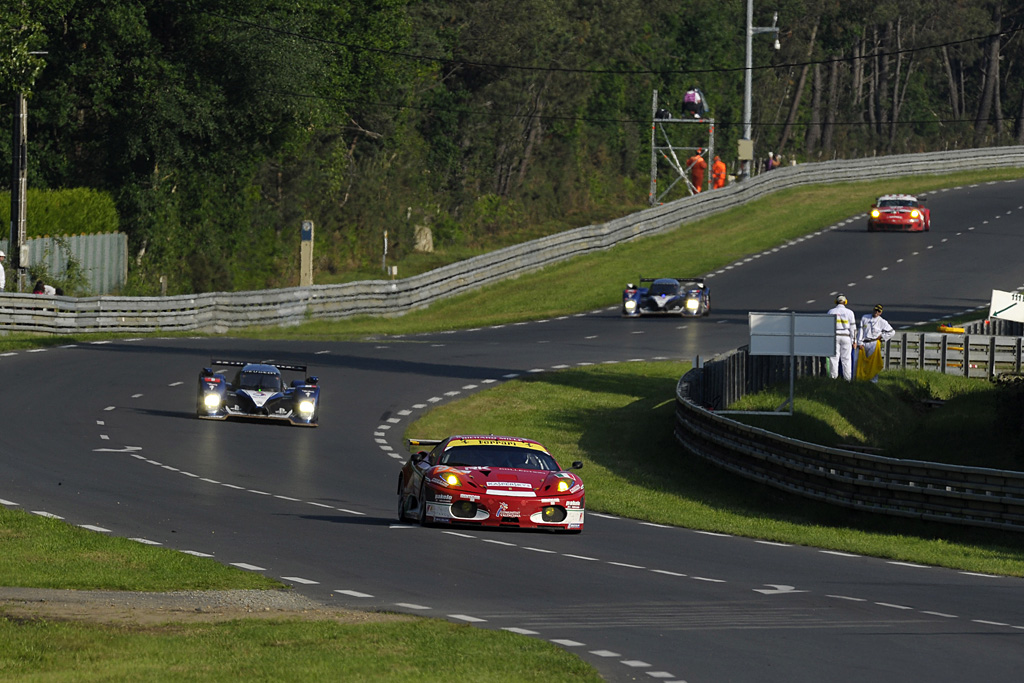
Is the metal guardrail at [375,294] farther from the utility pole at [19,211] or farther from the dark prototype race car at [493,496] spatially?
the dark prototype race car at [493,496]

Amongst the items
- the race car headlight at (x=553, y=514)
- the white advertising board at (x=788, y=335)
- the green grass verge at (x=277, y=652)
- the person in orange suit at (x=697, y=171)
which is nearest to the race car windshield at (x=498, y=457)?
the race car headlight at (x=553, y=514)

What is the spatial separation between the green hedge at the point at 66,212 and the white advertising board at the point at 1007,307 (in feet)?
101

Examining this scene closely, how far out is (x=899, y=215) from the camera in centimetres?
6762

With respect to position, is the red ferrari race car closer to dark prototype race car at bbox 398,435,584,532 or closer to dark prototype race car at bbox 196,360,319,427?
dark prototype race car at bbox 196,360,319,427

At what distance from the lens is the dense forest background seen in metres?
57.4

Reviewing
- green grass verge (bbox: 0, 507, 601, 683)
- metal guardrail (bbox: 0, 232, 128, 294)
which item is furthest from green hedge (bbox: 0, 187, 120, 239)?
green grass verge (bbox: 0, 507, 601, 683)

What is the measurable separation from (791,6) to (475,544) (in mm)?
104947

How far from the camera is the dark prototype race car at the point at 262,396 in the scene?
101ft

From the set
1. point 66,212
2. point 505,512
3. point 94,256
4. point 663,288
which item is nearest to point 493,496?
point 505,512

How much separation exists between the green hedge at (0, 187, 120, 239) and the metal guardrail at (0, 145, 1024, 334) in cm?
676

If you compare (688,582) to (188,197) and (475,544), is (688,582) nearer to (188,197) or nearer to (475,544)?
(475,544)

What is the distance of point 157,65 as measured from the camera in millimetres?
56500

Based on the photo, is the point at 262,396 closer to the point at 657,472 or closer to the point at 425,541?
the point at 657,472

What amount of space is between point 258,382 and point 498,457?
11.4 m
